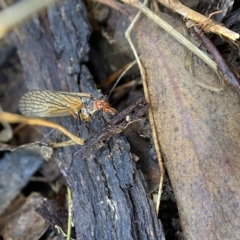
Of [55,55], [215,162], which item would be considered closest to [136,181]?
[215,162]

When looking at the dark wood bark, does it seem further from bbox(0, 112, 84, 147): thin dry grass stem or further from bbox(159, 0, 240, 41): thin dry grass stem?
bbox(159, 0, 240, 41): thin dry grass stem

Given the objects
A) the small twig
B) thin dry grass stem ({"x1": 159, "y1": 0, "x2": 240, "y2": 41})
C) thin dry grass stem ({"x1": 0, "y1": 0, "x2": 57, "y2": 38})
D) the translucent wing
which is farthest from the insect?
thin dry grass stem ({"x1": 159, "y1": 0, "x2": 240, "y2": 41})

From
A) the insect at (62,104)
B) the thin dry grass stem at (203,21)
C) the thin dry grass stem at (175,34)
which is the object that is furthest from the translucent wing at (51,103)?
the thin dry grass stem at (203,21)

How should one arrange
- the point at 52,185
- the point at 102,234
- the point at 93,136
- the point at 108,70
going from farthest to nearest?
the point at 108,70 → the point at 52,185 → the point at 93,136 → the point at 102,234

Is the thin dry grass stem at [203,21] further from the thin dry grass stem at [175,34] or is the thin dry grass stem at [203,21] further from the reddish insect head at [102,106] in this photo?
the reddish insect head at [102,106]

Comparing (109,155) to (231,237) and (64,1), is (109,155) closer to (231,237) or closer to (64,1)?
(231,237)

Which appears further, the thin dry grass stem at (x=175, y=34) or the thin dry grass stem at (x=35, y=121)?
the thin dry grass stem at (x=35, y=121)
